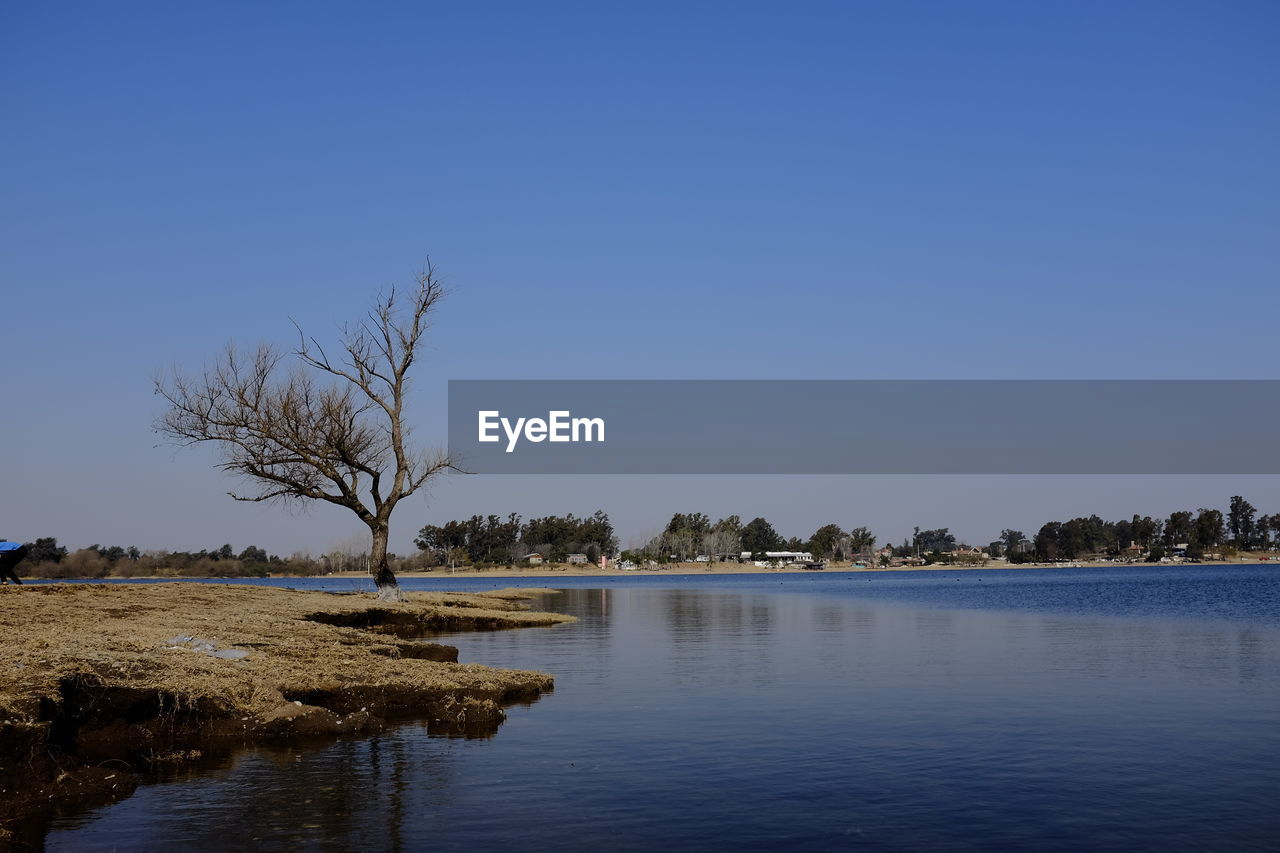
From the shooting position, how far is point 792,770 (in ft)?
53.5

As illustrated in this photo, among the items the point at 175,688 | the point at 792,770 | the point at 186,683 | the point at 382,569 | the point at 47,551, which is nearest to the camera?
the point at 792,770

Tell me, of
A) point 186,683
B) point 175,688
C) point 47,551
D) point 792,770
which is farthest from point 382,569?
point 47,551

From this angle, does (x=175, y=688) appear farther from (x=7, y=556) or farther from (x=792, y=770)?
(x=7, y=556)

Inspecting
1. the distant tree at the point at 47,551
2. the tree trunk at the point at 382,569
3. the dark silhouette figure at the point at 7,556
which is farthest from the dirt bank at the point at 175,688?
the distant tree at the point at 47,551

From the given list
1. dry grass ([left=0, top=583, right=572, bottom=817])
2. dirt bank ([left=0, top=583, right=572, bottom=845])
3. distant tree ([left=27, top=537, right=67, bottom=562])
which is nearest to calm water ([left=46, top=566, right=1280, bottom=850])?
dirt bank ([left=0, top=583, right=572, bottom=845])

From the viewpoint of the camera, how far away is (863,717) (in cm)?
2134

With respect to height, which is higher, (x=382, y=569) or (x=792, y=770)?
(x=382, y=569)

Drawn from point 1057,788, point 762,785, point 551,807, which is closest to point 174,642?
point 551,807

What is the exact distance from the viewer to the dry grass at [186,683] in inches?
591

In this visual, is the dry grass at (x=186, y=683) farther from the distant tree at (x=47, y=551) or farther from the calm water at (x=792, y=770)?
the distant tree at (x=47, y=551)

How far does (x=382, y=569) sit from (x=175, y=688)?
93.4 ft

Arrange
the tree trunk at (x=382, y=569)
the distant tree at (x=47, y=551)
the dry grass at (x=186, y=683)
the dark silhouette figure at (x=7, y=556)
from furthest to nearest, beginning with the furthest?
the distant tree at (x=47, y=551) → the tree trunk at (x=382, y=569) → the dark silhouette figure at (x=7, y=556) → the dry grass at (x=186, y=683)

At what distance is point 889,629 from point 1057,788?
32.4 metres

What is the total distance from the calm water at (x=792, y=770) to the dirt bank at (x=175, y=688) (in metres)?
0.91
